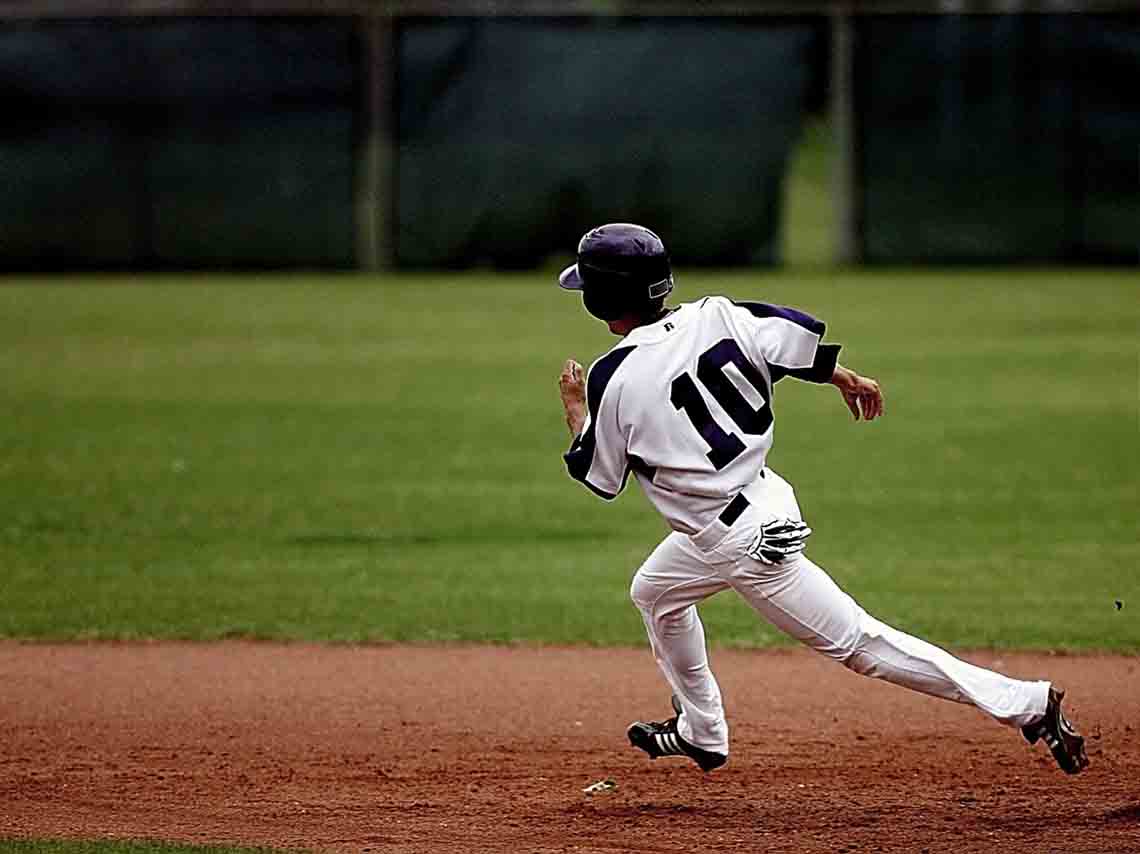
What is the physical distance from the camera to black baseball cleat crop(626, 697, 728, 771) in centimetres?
571

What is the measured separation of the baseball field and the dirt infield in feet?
0.06

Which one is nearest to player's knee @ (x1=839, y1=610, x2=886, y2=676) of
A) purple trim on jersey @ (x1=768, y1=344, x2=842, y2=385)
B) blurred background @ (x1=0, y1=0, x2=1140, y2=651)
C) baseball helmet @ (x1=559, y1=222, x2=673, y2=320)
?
purple trim on jersey @ (x1=768, y1=344, x2=842, y2=385)

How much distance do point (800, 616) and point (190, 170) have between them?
65.6ft

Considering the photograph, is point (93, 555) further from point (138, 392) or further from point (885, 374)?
point (885, 374)

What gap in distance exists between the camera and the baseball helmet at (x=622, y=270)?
5129mm

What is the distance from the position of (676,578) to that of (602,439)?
500 mm

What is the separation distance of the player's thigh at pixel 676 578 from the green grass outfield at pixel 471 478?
2.84 metres

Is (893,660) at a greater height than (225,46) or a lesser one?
lesser

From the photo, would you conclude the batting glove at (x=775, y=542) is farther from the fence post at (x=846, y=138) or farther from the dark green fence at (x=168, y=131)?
the dark green fence at (x=168, y=131)

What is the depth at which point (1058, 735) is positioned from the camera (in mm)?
5242

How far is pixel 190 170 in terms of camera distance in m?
24.0

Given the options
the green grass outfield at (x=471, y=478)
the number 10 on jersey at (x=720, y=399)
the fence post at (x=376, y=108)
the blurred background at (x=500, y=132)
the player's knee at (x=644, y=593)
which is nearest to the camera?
the number 10 on jersey at (x=720, y=399)

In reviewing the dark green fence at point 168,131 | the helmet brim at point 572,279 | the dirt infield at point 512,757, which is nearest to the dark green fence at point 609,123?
the dark green fence at point 168,131

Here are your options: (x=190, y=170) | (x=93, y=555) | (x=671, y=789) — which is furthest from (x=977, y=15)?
(x=671, y=789)
